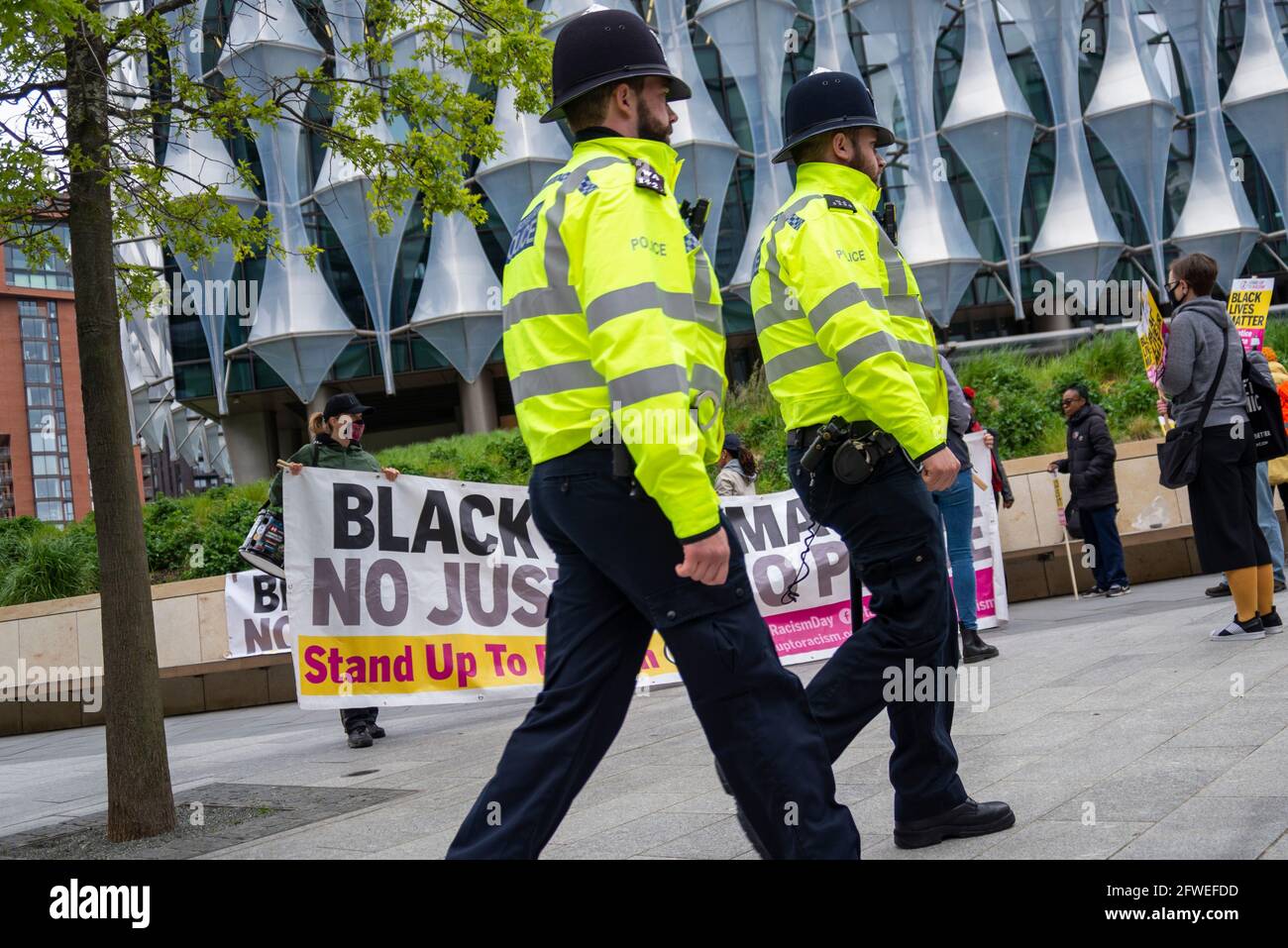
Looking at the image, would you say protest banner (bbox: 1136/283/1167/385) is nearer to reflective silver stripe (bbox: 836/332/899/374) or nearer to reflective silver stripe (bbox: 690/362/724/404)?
reflective silver stripe (bbox: 836/332/899/374)

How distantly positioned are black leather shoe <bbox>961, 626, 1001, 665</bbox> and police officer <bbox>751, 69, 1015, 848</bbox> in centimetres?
397

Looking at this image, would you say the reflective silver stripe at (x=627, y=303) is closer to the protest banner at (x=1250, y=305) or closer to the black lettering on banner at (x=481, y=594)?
the black lettering on banner at (x=481, y=594)

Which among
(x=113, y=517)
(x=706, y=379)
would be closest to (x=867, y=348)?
(x=706, y=379)

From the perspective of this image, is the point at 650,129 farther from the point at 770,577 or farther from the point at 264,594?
the point at 264,594

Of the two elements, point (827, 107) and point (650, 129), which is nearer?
point (650, 129)

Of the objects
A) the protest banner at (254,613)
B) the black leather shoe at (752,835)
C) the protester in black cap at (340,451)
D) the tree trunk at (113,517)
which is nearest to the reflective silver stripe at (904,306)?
the black leather shoe at (752,835)

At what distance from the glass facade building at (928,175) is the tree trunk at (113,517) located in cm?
2465

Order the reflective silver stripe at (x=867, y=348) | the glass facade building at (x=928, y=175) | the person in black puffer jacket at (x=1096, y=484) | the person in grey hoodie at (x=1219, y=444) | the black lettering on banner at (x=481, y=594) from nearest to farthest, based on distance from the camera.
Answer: the reflective silver stripe at (x=867, y=348) < the person in grey hoodie at (x=1219, y=444) < the black lettering on banner at (x=481, y=594) < the person in black puffer jacket at (x=1096, y=484) < the glass facade building at (x=928, y=175)

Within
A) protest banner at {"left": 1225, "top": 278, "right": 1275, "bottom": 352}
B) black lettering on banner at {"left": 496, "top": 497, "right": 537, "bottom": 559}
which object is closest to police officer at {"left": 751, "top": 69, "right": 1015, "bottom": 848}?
black lettering on banner at {"left": 496, "top": 497, "right": 537, "bottom": 559}

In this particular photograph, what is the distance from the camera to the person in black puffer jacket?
35.7 feet

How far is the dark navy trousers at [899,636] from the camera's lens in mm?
3463

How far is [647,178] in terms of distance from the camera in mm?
2738

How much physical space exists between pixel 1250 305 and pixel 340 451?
712cm
